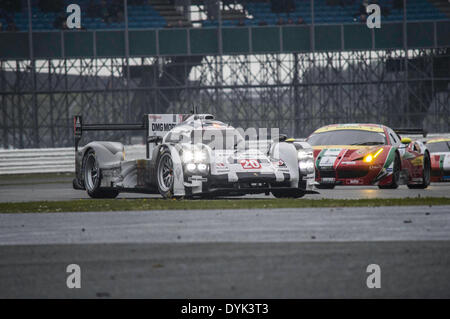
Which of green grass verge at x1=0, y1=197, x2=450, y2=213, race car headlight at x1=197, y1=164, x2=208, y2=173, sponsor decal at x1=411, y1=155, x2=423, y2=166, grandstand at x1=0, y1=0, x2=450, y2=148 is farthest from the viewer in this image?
grandstand at x1=0, y1=0, x2=450, y2=148

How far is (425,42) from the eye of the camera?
36688 mm

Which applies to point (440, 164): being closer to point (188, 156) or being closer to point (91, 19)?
point (188, 156)

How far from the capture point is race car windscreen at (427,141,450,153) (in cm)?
1911

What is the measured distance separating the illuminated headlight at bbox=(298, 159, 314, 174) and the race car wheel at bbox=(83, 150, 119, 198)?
3446 mm

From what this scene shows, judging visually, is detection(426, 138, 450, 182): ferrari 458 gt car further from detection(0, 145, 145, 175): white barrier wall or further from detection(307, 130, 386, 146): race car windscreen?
detection(0, 145, 145, 175): white barrier wall

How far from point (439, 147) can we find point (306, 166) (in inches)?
265

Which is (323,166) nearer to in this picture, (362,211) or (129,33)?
(362,211)

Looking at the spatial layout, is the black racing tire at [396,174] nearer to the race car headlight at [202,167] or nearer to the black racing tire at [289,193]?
the black racing tire at [289,193]

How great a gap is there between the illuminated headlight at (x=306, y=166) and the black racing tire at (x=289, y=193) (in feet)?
1.05

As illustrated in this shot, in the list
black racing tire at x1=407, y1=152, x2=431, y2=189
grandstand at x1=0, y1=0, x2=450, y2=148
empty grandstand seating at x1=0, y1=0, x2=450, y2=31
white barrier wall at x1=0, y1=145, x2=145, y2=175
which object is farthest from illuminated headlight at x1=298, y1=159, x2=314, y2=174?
empty grandstand seating at x1=0, y1=0, x2=450, y2=31

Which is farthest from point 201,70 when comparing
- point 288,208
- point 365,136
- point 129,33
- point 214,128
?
point 288,208

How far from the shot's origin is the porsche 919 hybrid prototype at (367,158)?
15.6m
